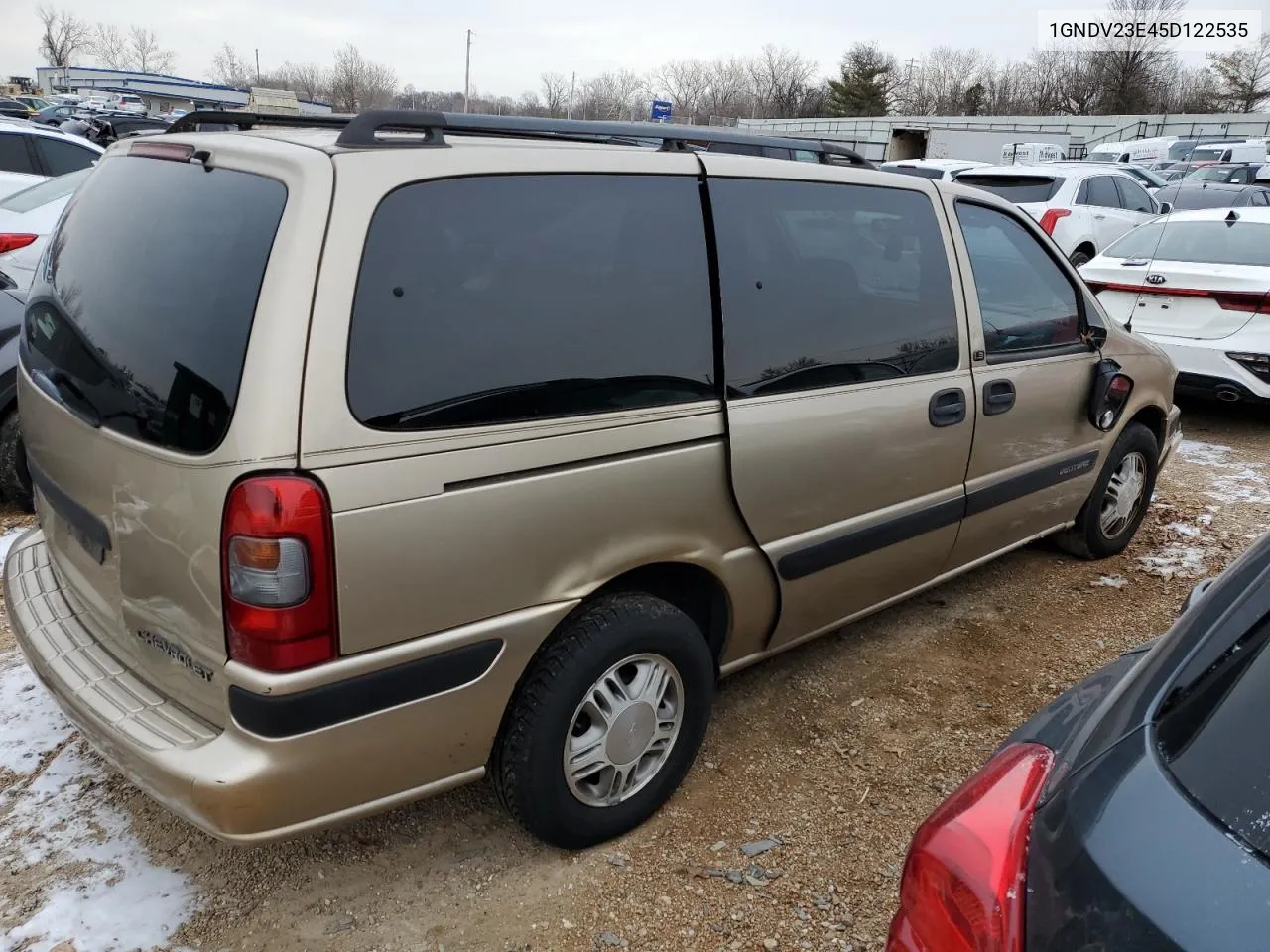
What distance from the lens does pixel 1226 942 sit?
1.01 meters

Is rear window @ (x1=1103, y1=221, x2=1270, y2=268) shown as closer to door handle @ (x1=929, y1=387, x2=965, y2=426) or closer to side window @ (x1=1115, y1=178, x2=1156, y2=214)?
door handle @ (x1=929, y1=387, x2=965, y2=426)

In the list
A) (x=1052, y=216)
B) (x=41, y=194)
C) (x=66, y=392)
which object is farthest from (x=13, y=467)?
(x=1052, y=216)

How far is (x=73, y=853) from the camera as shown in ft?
8.21

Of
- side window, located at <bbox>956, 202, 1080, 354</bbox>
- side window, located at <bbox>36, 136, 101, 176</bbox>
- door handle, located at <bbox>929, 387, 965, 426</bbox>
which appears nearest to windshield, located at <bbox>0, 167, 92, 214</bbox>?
side window, located at <bbox>36, 136, 101, 176</bbox>

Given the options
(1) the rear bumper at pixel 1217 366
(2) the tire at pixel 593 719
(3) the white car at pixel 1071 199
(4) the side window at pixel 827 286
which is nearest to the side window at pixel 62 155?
(4) the side window at pixel 827 286

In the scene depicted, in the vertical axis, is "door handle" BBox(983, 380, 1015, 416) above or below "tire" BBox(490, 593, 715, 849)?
above

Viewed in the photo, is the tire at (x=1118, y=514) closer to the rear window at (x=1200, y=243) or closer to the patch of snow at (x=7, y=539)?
the rear window at (x=1200, y=243)

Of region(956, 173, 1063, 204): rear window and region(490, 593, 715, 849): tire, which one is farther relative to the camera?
region(956, 173, 1063, 204): rear window

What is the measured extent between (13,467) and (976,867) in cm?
485

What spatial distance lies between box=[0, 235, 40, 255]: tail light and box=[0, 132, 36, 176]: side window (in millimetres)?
3189

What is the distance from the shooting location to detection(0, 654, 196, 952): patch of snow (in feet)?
7.41

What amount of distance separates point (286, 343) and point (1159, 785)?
165cm

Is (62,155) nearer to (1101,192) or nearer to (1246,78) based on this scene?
(1101,192)

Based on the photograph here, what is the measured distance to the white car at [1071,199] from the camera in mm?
12000
